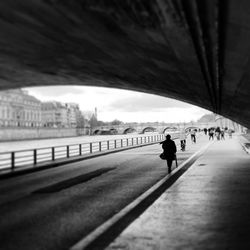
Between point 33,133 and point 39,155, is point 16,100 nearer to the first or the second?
point 33,133

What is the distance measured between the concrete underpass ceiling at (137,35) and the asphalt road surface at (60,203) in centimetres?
432

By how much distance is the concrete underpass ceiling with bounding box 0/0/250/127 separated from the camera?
7.29 m

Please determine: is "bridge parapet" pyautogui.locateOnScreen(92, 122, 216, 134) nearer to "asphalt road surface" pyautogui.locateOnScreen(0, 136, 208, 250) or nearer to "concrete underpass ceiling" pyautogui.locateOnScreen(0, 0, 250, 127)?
"asphalt road surface" pyautogui.locateOnScreen(0, 136, 208, 250)

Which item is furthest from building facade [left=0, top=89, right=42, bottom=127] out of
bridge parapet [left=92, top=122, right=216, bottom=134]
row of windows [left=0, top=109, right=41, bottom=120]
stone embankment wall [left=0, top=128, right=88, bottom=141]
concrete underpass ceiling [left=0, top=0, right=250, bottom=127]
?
concrete underpass ceiling [left=0, top=0, right=250, bottom=127]

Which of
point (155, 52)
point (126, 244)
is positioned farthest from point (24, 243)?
point (155, 52)

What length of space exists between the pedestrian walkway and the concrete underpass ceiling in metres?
3.71

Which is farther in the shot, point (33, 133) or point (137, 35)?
point (33, 133)

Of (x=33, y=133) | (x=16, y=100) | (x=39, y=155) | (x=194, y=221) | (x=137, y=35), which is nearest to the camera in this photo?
(x=194, y=221)

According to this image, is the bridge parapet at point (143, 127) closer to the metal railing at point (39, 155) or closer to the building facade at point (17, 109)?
the building facade at point (17, 109)

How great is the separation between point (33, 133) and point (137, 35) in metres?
101

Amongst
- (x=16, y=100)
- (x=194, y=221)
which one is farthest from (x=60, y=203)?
(x=16, y=100)

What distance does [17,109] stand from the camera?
495 ft

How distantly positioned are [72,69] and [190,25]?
11666 mm

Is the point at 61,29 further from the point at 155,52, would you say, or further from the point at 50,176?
the point at 50,176
